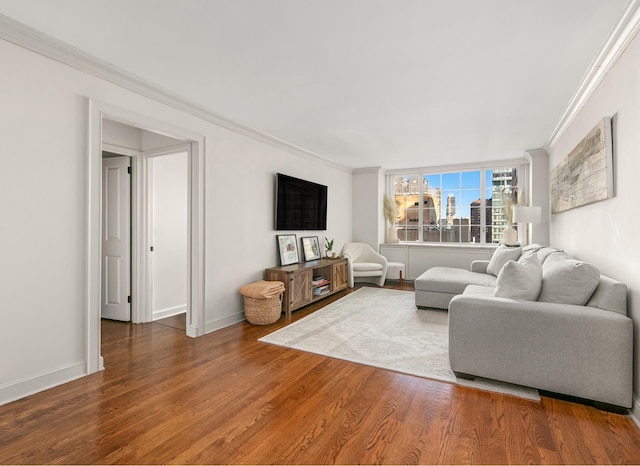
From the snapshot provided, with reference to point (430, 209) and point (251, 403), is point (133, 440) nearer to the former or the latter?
point (251, 403)

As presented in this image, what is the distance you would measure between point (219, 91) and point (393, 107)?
5.57ft

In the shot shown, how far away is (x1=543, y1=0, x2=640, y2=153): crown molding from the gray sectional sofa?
1461 millimetres

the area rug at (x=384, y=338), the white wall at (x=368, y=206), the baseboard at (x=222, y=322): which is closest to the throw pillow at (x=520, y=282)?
the area rug at (x=384, y=338)

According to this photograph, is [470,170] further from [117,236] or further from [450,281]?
[117,236]

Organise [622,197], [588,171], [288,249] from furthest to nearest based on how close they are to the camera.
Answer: [288,249] < [588,171] < [622,197]

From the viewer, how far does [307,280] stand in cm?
464

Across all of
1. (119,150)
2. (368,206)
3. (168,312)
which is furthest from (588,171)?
(168,312)

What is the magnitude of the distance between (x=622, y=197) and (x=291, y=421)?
2608mm

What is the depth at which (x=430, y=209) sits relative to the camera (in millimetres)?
6980

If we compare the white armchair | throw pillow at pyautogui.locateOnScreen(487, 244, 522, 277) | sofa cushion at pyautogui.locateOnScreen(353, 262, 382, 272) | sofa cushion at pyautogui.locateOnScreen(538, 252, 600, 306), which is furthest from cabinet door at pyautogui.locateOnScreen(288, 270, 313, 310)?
sofa cushion at pyautogui.locateOnScreen(538, 252, 600, 306)

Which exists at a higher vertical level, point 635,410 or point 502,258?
point 502,258

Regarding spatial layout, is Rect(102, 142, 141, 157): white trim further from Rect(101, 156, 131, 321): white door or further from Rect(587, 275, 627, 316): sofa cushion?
Rect(587, 275, 627, 316): sofa cushion

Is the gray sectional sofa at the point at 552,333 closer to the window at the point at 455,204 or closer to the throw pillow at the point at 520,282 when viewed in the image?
the throw pillow at the point at 520,282

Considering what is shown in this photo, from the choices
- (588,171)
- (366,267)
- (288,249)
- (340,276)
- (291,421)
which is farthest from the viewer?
(366,267)
